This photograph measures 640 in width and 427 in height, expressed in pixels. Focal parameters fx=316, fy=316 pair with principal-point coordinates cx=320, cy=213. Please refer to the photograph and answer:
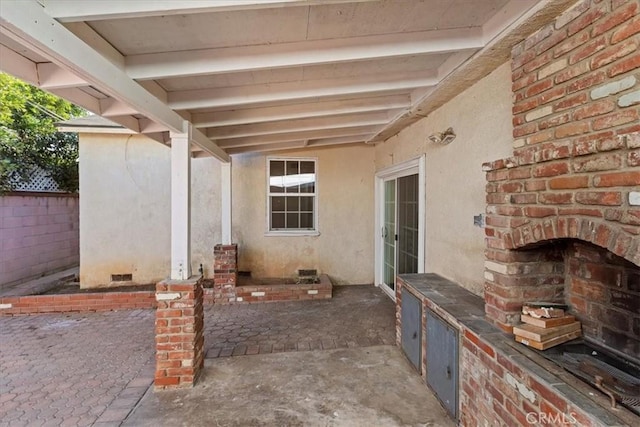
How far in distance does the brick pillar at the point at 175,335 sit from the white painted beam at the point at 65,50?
5.14 feet

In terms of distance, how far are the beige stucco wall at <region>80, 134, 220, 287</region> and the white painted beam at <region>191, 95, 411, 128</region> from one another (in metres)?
2.59

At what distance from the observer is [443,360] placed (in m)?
2.54

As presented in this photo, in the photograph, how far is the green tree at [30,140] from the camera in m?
6.31

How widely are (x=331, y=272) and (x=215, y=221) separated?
97.7 inches

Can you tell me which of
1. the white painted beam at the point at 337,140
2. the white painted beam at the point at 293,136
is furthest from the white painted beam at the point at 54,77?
the white painted beam at the point at 337,140

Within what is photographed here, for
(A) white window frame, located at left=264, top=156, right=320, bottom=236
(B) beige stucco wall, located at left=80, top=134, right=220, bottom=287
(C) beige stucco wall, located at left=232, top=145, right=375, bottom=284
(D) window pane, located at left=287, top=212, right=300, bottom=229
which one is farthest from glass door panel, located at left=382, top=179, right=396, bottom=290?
(B) beige stucco wall, located at left=80, top=134, right=220, bottom=287

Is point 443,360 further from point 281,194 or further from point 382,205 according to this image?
point 281,194

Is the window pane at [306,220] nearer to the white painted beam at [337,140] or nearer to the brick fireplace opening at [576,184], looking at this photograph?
the white painted beam at [337,140]

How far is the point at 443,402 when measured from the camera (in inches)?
99.6

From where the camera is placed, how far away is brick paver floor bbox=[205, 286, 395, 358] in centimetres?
369

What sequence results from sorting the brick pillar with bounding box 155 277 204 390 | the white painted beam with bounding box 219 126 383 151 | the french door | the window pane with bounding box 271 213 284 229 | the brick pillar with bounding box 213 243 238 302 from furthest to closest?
the window pane with bounding box 271 213 284 229 → the brick pillar with bounding box 213 243 238 302 → the white painted beam with bounding box 219 126 383 151 → the french door → the brick pillar with bounding box 155 277 204 390

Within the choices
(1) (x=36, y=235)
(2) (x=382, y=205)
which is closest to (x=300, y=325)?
(2) (x=382, y=205)

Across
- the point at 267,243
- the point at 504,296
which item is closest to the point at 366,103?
the point at 504,296

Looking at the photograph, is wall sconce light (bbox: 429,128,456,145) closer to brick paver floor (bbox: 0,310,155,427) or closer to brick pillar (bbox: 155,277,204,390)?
brick pillar (bbox: 155,277,204,390)
